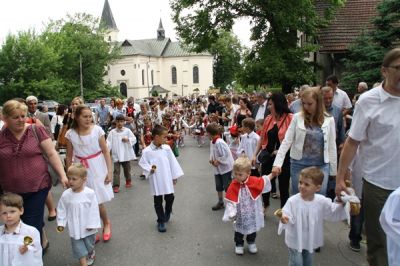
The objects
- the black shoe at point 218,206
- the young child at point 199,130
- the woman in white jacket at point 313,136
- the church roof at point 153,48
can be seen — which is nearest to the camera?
the woman in white jacket at point 313,136

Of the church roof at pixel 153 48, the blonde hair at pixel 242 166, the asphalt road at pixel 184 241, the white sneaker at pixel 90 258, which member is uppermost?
the church roof at pixel 153 48

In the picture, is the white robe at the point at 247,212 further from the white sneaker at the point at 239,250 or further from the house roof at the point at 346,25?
the house roof at the point at 346,25

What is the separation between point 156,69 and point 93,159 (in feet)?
310

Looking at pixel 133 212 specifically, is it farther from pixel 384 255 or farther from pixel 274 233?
pixel 384 255

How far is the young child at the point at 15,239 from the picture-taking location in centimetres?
361

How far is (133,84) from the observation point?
90.8 m

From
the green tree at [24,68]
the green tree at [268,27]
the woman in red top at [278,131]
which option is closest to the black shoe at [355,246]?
the woman in red top at [278,131]

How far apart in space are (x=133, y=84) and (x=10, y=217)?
89003 mm

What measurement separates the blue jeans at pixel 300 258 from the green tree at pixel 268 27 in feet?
50.9

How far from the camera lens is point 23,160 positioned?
164 inches

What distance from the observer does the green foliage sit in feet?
141

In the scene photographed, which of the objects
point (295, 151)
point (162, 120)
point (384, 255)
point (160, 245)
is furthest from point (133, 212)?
point (162, 120)

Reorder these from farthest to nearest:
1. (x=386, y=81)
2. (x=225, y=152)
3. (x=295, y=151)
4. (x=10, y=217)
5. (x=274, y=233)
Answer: (x=225, y=152) < (x=274, y=233) < (x=295, y=151) < (x=10, y=217) < (x=386, y=81)

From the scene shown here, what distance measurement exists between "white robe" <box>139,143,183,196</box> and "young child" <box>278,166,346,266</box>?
2373 mm
